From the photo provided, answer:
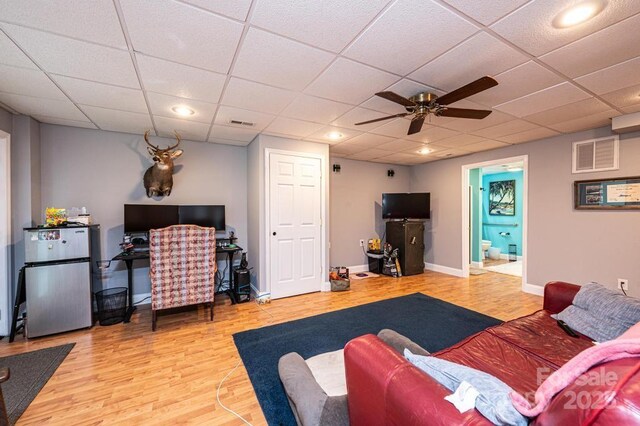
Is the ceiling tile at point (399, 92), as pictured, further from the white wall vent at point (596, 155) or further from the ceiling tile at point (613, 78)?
the white wall vent at point (596, 155)

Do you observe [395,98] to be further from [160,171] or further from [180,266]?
[160,171]

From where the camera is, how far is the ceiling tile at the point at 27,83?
2090 mm

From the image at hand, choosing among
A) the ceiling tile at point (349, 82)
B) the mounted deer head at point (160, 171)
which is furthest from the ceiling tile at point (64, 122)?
the ceiling tile at point (349, 82)

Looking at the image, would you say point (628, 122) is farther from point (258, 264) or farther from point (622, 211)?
point (258, 264)

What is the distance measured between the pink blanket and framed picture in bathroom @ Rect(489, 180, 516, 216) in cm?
767

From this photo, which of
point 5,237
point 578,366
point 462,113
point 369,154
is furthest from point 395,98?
point 5,237

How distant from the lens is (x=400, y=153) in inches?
201

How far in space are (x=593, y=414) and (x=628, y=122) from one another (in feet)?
13.9

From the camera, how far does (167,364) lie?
2.29 m

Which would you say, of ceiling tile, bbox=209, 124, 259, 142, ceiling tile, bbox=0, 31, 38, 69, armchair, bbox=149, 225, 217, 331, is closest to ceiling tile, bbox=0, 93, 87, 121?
ceiling tile, bbox=0, 31, 38, 69

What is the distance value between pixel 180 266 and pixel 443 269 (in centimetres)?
505

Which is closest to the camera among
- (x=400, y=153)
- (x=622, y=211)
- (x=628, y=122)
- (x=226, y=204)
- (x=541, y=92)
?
(x=541, y=92)

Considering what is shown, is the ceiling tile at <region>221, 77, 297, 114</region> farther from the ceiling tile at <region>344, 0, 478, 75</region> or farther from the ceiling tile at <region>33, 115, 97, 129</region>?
the ceiling tile at <region>33, 115, 97, 129</region>

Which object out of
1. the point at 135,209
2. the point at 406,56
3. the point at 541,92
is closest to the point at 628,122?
the point at 541,92
